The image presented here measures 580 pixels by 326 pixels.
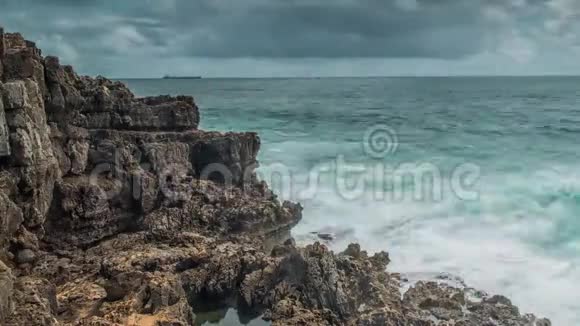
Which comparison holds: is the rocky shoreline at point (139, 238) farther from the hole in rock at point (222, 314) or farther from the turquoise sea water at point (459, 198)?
the turquoise sea water at point (459, 198)

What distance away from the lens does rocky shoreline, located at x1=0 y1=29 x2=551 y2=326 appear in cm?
1755

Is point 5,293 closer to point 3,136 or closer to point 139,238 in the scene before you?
point 3,136

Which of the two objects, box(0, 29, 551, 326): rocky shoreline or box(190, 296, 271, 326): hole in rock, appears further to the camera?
box(190, 296, 271, 326): hole in rock

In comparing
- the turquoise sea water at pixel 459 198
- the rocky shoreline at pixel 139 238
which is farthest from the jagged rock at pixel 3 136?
the turquoise sea water at pixel 459 198

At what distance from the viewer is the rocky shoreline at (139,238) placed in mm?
17547

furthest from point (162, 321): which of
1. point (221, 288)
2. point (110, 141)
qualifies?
point (110, 141)

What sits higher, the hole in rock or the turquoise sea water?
the turquoise sea water

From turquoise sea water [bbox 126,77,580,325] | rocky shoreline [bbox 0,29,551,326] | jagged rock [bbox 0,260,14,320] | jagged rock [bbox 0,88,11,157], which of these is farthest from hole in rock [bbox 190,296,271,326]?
turquoise sea water [bbox 126,77,580,325]

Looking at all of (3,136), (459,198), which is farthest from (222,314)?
(459,198)

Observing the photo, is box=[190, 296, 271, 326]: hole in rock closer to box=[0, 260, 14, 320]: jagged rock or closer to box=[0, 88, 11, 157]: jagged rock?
box=[0, 260, 14, 320]: jagged rock

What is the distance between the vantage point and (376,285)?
20.8 m

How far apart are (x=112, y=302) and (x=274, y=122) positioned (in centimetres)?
5763

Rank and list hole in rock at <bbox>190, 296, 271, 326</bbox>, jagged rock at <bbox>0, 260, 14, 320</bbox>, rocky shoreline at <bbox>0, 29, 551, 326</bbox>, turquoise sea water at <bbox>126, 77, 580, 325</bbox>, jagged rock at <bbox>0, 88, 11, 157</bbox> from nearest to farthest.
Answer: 1. jagged rock at <bbox>0, 260, 14, 320</bbox>
2. jagged rock at <bbox>0, 88, 11, 157</bbox>
3. rocky shoreline at <bbox>0, 29, 551, 326</bbox>
4. hole in rock at <bbox>190, 296, 271, 326</bbox>
5. turquoise sea water at <bbox>126, 77, 580, 325</bbox>

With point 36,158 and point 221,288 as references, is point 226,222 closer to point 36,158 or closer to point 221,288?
point 221,288
